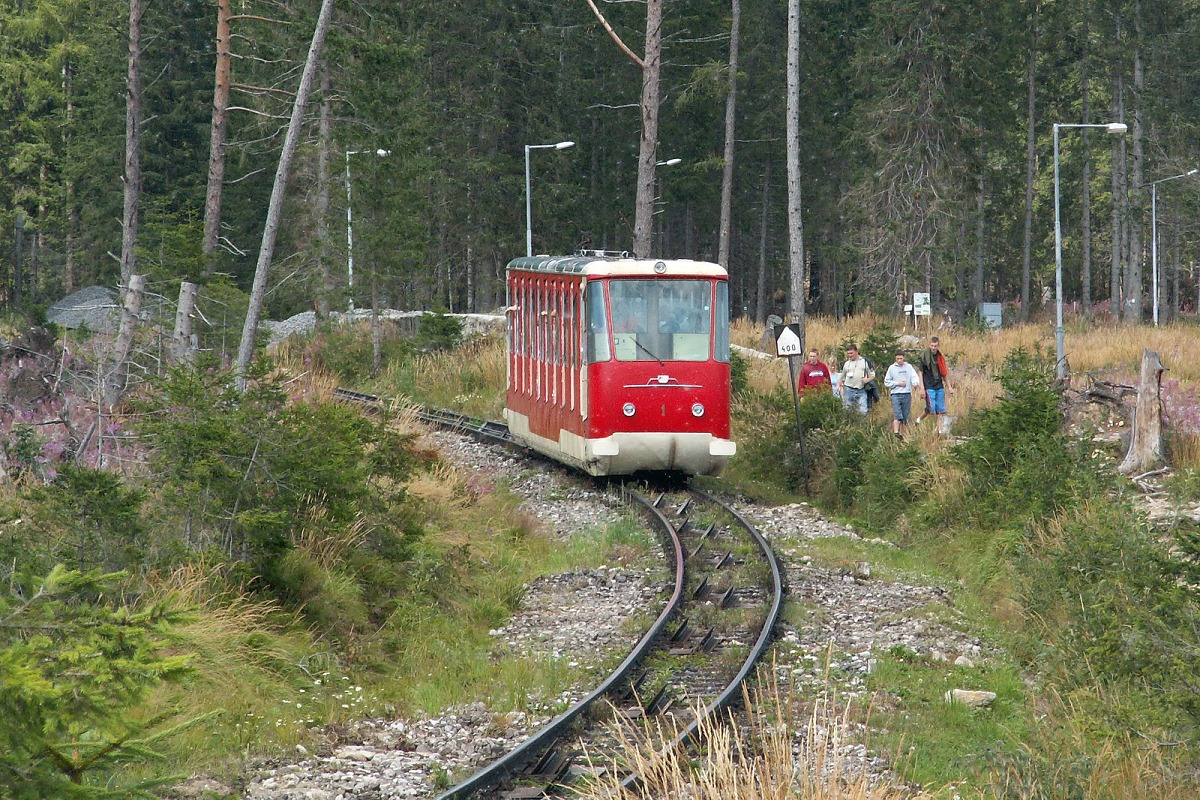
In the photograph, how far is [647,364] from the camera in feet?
55.6

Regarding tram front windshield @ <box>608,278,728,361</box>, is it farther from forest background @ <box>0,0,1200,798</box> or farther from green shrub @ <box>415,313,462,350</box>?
green shrub @ <box>415,313,462,350</box>

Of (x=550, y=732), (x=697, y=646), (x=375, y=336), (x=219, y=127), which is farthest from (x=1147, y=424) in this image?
(x=375, y=336)

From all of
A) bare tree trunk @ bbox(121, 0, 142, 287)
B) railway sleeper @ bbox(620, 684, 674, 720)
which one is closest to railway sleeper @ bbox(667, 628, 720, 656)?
railway sleeper @ bbox(620, 684, 674, 720)

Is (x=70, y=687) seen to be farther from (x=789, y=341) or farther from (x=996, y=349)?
(x=996, y=349)

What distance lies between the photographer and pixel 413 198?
32.0 meters

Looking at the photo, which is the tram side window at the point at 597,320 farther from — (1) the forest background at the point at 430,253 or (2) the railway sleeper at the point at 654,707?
(2) the railway sleeper at the point at 654,707

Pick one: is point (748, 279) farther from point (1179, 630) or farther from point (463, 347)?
point (1179, 630)

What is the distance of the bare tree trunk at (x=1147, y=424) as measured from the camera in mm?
16312

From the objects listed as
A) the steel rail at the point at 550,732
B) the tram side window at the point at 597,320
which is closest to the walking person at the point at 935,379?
the tram side window at the point at 597,320

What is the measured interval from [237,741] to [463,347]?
24.0m

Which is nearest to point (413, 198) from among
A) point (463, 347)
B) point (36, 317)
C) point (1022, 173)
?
point (463, 347)

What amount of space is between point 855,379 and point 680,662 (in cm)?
1161

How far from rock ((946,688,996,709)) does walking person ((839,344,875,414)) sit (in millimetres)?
11791

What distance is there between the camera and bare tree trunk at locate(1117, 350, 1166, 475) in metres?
16.3
